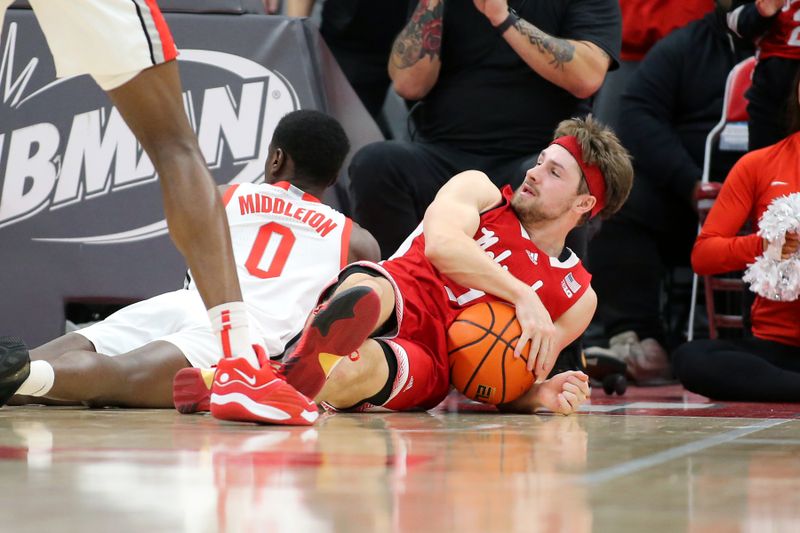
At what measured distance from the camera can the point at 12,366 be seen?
304 centimetres

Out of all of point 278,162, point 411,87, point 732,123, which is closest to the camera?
point 278,162

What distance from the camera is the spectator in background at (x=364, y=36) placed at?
567 centimetres

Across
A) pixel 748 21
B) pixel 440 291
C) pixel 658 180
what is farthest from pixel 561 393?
pixel 658 180

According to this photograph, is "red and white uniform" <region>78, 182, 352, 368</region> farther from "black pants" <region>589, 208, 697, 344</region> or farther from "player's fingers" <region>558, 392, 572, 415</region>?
"black pants" <region>589, 208, 697, 344</region>

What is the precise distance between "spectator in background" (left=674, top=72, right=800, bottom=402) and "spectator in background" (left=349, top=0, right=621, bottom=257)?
754mm

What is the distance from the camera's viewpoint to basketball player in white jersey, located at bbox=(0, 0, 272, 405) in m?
2.59

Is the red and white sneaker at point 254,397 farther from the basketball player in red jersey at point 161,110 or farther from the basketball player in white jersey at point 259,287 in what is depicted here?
the basketball player in white jersey at point 259,287

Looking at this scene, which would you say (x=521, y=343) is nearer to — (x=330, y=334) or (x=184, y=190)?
(x=330, y=334)

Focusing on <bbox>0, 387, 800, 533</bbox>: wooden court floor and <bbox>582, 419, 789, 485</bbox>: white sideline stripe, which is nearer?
<bbox>0, 387, 800, 533</bbox>: wooden court floor

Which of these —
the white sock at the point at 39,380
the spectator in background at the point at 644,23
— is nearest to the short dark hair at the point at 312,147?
the white sock at the point at 39,380

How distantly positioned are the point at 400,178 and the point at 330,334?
202 cm

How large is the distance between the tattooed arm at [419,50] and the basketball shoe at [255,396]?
254cm

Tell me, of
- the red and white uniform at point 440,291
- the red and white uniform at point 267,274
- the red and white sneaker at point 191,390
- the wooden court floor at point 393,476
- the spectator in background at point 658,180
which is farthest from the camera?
the spectator in background at point 658,180

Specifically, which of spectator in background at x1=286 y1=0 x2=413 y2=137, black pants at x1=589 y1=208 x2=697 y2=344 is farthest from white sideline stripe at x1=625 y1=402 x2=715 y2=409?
spectator in background at x1=286 y1=0 x2=413 y2=137
